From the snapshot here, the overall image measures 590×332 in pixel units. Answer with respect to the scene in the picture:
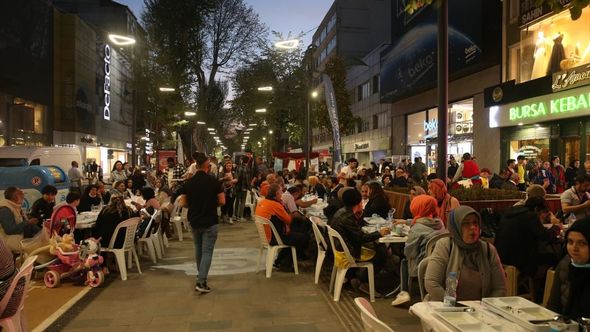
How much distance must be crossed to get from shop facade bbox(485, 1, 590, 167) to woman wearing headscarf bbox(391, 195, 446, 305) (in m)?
9.88

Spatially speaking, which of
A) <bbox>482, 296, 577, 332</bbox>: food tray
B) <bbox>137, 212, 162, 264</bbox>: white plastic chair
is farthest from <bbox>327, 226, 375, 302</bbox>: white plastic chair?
<bbox>137, 212, 162, 264</bbox>: white plastic chair

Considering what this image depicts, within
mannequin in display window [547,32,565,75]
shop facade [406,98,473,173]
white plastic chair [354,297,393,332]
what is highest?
mannequin in display window [547,32,565,75]

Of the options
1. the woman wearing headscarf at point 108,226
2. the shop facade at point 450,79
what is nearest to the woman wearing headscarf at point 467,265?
the woman wearing headscarf at point 108,226

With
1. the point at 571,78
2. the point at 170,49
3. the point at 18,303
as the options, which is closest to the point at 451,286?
the point at 18,303

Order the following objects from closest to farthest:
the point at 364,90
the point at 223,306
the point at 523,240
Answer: the point at 523,240
the point at 223,306
the point at 364,90

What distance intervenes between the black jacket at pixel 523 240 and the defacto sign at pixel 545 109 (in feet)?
34.0

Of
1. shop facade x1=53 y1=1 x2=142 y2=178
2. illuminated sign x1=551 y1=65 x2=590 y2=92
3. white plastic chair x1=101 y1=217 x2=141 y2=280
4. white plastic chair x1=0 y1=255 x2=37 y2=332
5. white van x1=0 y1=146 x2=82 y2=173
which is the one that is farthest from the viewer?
shop facade x1=53 y1=1 x2=142 y2=178

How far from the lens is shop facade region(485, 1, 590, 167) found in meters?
14.9

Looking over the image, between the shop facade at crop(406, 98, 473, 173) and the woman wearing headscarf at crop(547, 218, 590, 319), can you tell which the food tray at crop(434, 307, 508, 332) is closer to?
the woman wearing headscarf at crop(547, 218, 590, 319)

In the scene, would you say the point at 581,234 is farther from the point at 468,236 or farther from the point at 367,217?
the point at 367,217

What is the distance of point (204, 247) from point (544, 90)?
1305cm

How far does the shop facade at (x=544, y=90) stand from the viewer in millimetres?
14852

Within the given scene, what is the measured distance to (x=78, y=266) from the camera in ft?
24.2

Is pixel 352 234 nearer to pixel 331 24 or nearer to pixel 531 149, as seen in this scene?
pixel 531 149
